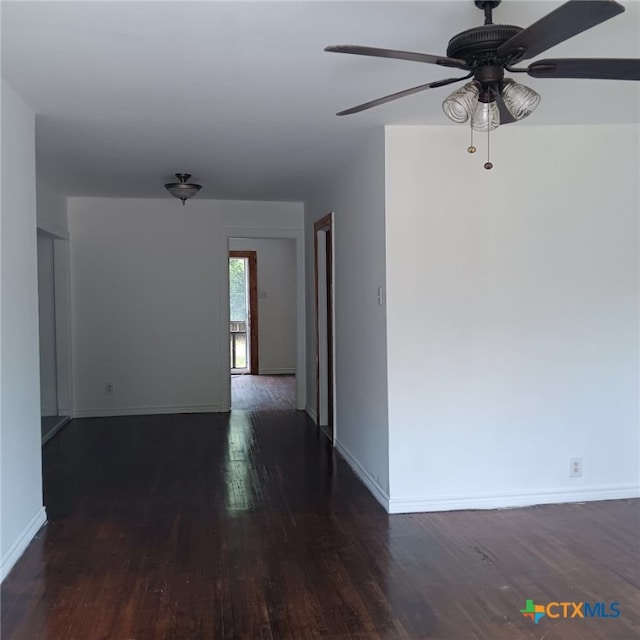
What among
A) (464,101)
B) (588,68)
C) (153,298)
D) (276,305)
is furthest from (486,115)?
(276,305)

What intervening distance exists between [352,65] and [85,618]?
2517 millimetres

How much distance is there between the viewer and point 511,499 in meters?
3.51

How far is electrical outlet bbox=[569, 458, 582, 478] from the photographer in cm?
356

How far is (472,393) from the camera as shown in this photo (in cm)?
347

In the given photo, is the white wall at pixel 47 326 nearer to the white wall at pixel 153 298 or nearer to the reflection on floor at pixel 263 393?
the white wall at pixel 153 298

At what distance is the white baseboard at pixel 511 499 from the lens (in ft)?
11.2

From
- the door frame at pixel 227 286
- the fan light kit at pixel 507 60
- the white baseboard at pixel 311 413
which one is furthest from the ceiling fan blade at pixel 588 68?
the door frame at pixel 227 286

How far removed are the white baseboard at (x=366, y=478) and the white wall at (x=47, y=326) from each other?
10.1 ft

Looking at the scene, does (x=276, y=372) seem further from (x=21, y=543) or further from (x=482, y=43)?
(x=482, y=43)

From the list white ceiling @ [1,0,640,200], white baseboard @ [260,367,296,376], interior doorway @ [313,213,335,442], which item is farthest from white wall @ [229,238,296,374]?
white ceiling @ [1,0,640,200]

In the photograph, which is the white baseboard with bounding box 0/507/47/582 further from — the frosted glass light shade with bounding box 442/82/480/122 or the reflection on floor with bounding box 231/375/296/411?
the reflection on floor with bounding box 231/375/296/411

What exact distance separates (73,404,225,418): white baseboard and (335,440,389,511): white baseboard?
208 centimetres

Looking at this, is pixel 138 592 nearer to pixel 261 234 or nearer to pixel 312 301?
pixel 312 301

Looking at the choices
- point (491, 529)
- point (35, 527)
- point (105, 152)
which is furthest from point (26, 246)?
point (491, 529)
